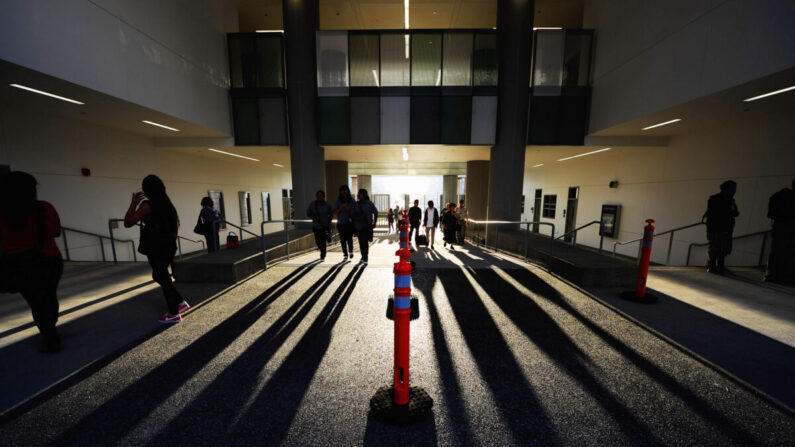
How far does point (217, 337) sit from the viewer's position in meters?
3.21

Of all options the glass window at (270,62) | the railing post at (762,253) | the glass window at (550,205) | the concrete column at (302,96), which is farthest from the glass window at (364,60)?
the glass window at (550,205)

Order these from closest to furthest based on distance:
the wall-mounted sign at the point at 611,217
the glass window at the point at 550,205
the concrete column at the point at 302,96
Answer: the concrete column at the point at 302,96 < the wall-mounted sign at the point at 611,217 < the glass window at the point at 550,205

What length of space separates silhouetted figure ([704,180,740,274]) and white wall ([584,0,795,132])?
2310 millimetres

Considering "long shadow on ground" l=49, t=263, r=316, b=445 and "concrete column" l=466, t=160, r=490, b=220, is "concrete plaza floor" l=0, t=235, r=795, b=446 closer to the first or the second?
"long shadow on ground" l=49, t=263, r=316, b=445

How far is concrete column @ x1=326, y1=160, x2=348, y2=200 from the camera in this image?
1716cm

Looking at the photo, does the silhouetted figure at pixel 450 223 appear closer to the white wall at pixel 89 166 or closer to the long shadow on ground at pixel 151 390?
the long shadow on ground at pixel 151 390

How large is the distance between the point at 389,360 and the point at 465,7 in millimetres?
14411

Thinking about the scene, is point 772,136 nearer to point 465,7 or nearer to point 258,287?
point 465,7

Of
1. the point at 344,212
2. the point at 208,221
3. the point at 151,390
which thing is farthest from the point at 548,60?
the point at 151,390

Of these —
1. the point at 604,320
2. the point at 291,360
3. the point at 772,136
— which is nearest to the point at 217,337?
the point at 291,360

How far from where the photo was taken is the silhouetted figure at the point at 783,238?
4863mm

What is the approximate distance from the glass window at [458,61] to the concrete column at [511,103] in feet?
3.97

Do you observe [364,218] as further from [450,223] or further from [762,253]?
[762,253]

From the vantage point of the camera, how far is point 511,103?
1041 cm
